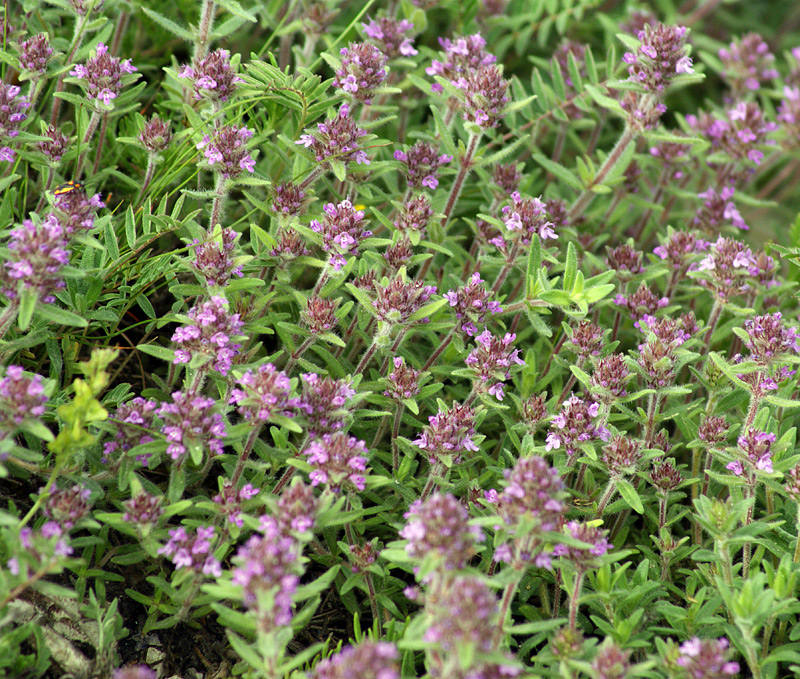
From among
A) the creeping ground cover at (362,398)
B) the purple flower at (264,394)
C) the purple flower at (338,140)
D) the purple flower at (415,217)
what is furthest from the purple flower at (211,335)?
the purple flower at (415,217)

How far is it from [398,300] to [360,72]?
4.77 feet

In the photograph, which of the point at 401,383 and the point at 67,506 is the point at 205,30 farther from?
the point at 67,506

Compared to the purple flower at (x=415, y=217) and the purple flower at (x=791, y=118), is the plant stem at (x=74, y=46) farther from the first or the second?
the purple flower at (x=791, y=118)

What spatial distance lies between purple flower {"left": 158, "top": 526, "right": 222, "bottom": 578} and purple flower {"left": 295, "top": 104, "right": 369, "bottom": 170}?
2.14 meters

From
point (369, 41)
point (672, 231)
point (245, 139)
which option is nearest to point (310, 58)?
point (369, 41)

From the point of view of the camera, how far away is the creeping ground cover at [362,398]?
11.2ft

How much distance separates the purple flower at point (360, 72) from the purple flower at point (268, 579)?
2730 millimetres

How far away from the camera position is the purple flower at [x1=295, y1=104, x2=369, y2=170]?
4395 mm

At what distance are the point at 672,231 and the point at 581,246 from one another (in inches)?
23.8

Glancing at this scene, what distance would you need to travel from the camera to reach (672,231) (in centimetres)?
532

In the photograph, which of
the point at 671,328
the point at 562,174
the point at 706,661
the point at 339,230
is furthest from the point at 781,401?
the point at 339,230

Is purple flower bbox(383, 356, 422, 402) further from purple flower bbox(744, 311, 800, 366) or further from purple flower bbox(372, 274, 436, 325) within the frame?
purple flower bbox(744, 311, 800, 366)

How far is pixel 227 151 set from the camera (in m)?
4.28

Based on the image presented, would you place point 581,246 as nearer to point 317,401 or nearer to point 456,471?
point 456,471
